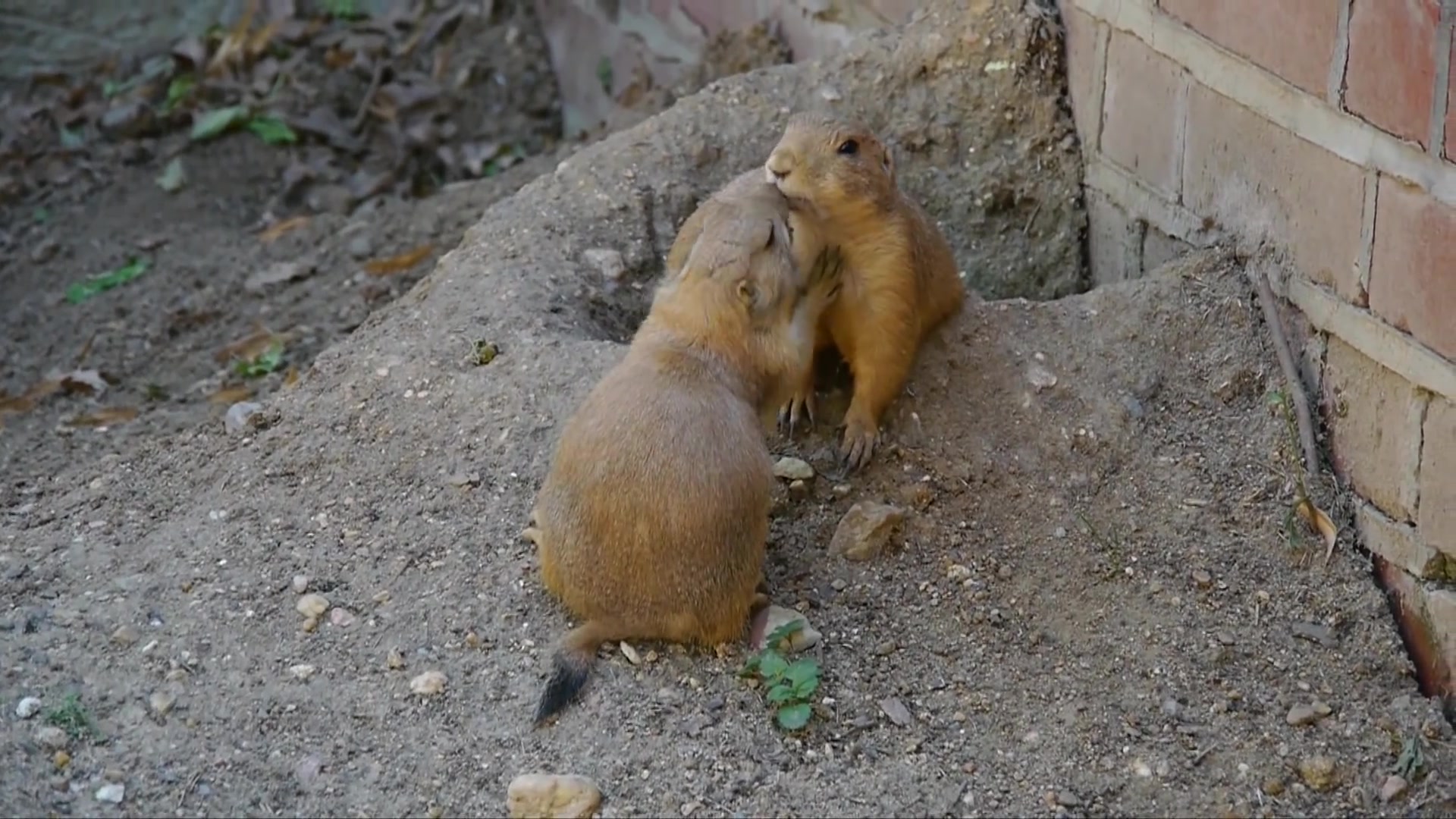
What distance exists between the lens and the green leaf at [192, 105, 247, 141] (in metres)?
7.17

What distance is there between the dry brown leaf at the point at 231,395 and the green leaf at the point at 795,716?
8.60 feet

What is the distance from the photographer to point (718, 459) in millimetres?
3275

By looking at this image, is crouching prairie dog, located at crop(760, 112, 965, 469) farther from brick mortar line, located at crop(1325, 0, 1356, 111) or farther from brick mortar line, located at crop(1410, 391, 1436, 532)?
brick mortar line, located at crop(1410, 391, 1436, 532)

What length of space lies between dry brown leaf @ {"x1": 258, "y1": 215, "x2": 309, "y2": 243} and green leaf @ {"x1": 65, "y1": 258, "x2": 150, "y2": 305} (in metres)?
0.43

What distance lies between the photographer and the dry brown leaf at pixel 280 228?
652 cm

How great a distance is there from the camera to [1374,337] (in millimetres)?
3584

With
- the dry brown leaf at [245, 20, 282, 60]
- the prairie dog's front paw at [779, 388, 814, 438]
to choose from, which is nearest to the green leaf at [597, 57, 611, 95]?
the dry brown leaf at [245, 20, 282, 60]

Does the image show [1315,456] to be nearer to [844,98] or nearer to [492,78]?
[844,98]

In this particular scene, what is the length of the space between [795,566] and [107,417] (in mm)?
2607

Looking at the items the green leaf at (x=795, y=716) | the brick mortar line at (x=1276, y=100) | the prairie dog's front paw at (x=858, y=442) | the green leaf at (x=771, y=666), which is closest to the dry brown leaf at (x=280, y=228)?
the brick mortar line at (x=1276, y=100)

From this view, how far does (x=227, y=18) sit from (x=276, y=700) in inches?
212

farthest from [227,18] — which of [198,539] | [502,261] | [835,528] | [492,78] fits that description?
[835,528]

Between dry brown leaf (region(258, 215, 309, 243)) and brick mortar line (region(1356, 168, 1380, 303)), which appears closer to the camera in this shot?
brick mortar line (region(1356, 168, 1380, 303))

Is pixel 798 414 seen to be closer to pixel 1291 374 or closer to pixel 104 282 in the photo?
pixel 1291 374
